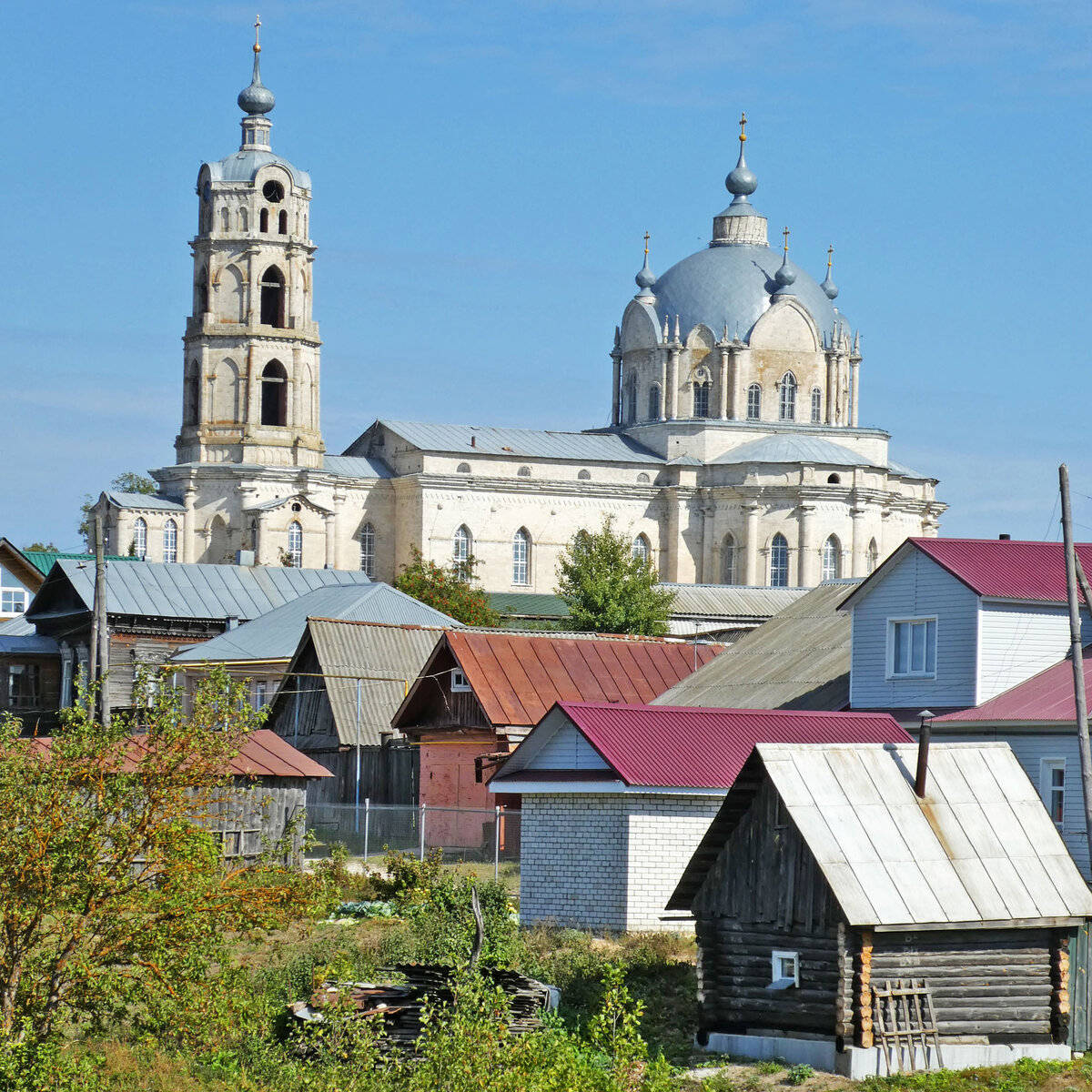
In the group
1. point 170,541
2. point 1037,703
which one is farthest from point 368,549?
point 1037,703

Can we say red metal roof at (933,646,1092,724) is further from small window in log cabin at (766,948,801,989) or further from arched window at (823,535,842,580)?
arched window at (823,535,842,580)

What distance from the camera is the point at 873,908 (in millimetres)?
18875

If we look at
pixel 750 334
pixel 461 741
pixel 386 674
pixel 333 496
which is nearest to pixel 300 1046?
pixel 461 741

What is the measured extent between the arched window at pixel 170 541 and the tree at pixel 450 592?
899 cm

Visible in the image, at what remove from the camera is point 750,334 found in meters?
86.4

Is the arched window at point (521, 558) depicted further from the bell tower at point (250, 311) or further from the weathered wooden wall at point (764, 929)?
the weathered wooden wall at point (764, 929)

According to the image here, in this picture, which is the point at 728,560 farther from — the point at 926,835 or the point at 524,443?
the point at 926,835

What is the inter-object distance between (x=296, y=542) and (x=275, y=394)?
Answer: 5.83m

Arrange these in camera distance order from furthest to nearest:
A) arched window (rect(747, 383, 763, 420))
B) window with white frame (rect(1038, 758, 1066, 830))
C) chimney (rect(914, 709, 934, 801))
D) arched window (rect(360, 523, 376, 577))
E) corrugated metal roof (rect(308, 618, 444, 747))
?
arched window (rect(747, 383, 763, 420))
arched window (rect(360, 523, 376, 577))
corrugated metal roof (rect(308, 618, 444, 747))
window with white frame (rect(1038, 758, 1066, 830))
chimney (rect(914, 709, 934, 801))

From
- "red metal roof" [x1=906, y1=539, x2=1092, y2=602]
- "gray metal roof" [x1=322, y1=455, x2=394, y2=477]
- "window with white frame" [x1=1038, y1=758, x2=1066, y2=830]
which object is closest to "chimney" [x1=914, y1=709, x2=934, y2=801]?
"window with white frame" [x1=1038, y1=758, x2=1066, y2=830]

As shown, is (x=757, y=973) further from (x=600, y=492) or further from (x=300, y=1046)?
(x=600, y=492)

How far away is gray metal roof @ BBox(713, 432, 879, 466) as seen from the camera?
80812 millimetres

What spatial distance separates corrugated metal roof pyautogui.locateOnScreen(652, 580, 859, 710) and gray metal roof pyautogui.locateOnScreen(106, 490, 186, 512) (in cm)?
4386

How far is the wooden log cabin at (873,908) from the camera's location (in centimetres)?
1906
